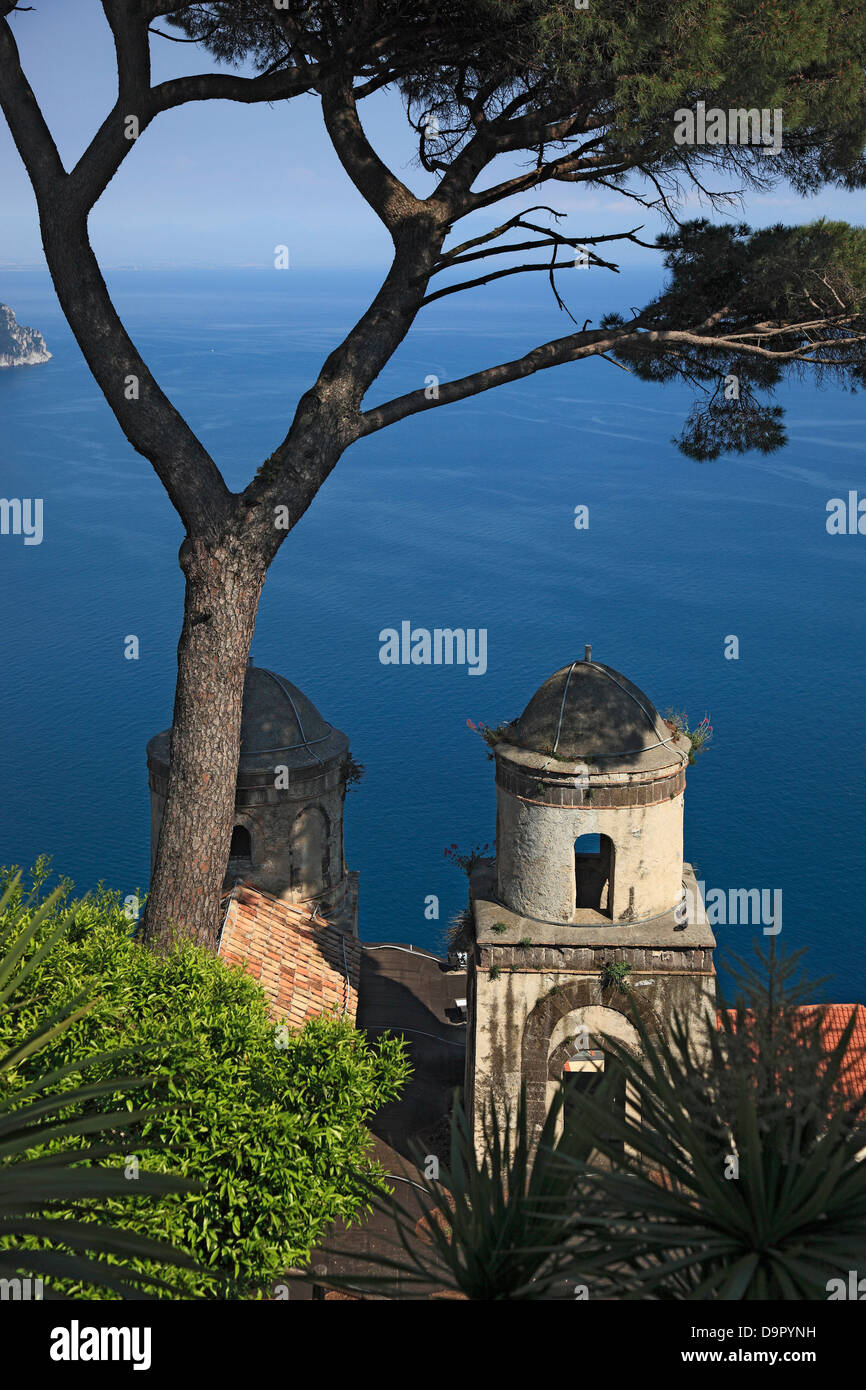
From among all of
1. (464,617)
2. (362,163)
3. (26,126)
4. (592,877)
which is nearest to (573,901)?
(592,877)

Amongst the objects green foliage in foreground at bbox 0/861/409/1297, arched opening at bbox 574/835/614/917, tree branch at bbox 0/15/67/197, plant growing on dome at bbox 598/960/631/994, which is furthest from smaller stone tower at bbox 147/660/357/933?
tree branch at bbox 0/15/67/197

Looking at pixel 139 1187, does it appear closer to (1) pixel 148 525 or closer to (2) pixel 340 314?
(1) pixel 148 525

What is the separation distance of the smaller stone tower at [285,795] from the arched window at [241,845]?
0.01 meters

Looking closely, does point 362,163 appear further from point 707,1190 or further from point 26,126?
point 707,1190

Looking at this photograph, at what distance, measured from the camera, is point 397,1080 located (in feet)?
39.4

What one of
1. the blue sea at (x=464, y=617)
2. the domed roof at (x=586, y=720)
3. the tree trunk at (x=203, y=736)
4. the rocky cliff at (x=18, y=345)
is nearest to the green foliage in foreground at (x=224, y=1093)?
the tree trunk at (x=203, y=736)

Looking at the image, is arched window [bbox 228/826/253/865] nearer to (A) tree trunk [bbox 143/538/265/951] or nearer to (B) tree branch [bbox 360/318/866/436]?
(A) tree trunk [bbox 143/538/265/951]

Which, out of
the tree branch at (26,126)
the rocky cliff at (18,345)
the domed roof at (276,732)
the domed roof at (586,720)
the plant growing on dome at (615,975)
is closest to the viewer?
the tree branch at (26,126)

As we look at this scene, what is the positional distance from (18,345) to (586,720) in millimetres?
129837

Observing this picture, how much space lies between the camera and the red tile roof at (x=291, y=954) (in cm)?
1583

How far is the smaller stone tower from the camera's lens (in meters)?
17.0

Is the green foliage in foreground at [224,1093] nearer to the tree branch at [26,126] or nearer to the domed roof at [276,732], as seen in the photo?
the domed roof at [276,732]

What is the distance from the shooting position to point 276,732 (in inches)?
680
